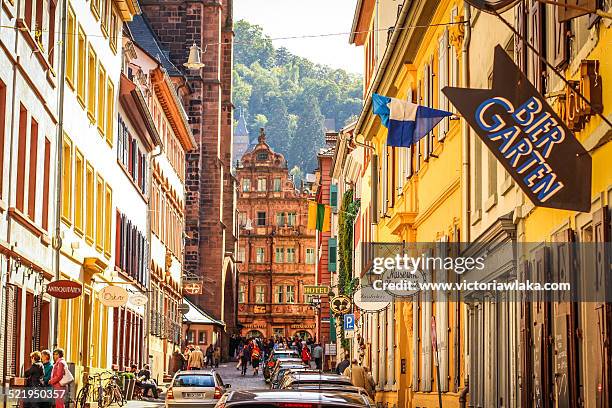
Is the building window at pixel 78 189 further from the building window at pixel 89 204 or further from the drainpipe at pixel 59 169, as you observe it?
the drainpipe at pixel 59 169

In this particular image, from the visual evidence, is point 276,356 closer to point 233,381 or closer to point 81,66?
point 233,381

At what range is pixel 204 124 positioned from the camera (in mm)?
86188

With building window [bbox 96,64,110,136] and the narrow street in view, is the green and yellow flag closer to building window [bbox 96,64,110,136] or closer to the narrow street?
the narrow street

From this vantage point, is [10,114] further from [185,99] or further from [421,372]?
[185,99]

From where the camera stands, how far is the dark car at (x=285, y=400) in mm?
9523

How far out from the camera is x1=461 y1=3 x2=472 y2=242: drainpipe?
75.5 feet

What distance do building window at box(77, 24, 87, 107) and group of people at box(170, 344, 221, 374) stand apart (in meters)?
17.4

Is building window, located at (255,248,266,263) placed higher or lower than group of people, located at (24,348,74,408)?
higher

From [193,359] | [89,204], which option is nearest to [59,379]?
[89,204]

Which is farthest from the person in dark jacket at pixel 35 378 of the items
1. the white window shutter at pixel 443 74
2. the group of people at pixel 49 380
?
the white window shutter at pixel 443 74

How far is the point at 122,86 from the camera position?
140 feet

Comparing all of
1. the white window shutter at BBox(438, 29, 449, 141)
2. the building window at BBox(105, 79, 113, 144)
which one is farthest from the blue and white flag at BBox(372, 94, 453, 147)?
the building window at BBox(105, 79, 113, 144)

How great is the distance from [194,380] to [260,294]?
90.7m

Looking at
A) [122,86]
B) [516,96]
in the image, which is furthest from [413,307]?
[516,96]
